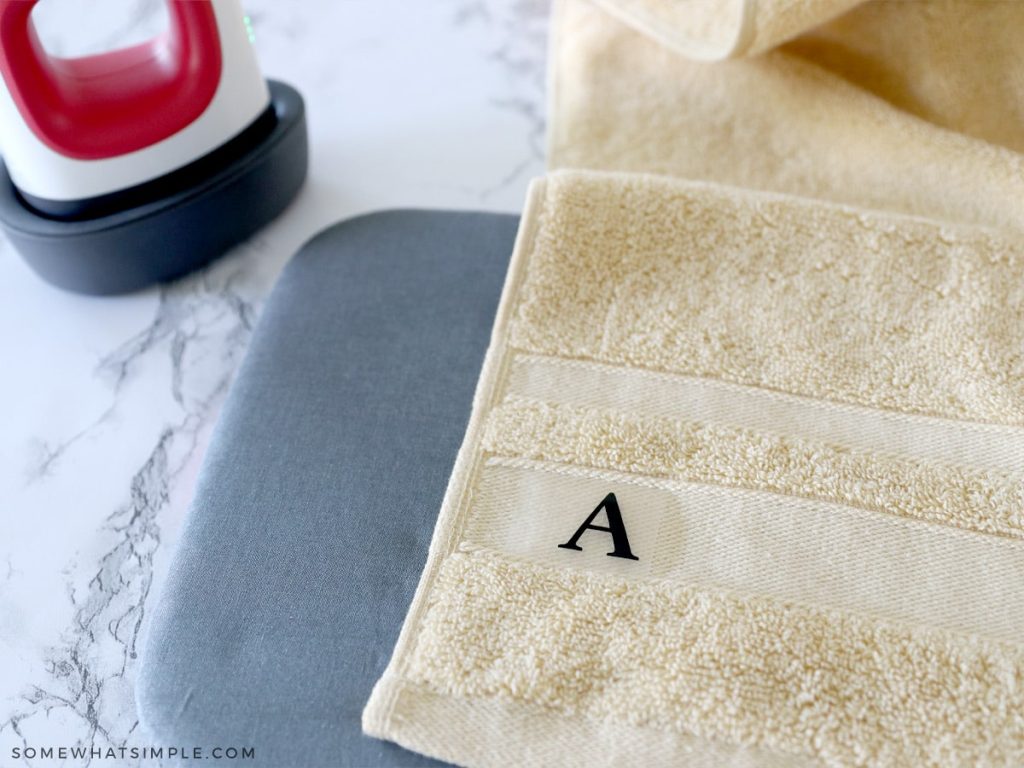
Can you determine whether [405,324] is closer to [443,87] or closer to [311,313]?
[311,313]

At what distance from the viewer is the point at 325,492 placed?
2.15 ft

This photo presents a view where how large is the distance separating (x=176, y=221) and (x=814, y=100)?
58 cm

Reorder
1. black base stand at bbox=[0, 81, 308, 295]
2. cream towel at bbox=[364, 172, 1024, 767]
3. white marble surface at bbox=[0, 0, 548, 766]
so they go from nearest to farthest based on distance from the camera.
Answer: cream towel at bbox=[364, 172, 1024, 767]
white marble surface at bbox=[0, 0, 548, 766]
black base stand at bbox=[0, 81, 308, 295]

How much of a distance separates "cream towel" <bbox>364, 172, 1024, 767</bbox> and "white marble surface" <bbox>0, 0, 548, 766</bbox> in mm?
221

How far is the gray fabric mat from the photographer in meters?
0.58

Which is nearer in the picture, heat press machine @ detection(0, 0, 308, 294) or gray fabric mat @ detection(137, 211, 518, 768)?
gray fabric mat @ detection(137, 211, 518, 768)

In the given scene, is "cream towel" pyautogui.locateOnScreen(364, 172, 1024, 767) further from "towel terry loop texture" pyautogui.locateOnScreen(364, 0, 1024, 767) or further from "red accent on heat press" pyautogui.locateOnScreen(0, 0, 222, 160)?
"red accent on heat press" pyautogui.locateOnScreen(0, 0, 222, 160)

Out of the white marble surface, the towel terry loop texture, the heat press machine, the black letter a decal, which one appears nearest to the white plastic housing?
the heat press machine

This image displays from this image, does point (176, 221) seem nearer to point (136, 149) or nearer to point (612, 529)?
point (136, 149)

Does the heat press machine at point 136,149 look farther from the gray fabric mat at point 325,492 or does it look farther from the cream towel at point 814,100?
the cream towel at point 814,100

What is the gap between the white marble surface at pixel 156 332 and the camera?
663mm

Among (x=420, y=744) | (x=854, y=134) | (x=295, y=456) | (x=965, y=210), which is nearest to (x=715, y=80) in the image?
(x=854, y=134)

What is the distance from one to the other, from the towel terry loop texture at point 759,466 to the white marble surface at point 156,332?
214 millimetres

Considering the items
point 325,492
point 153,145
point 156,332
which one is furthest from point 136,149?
point 325,492
